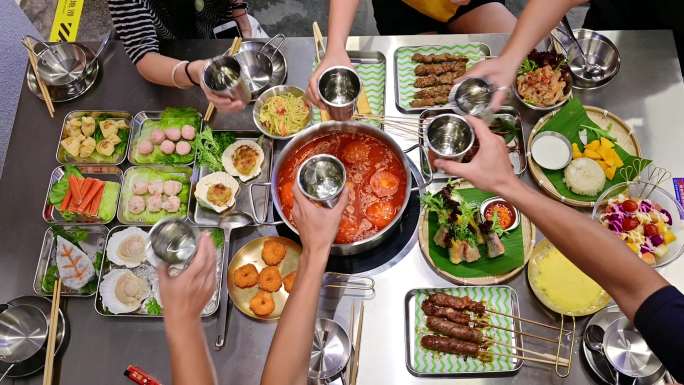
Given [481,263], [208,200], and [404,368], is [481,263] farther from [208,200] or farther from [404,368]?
[208,200]

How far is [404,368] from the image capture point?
8.45 ft

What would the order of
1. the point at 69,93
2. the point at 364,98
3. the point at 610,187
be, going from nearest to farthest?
the point at 610,187 → the point at 364,98 → the point at 69,93

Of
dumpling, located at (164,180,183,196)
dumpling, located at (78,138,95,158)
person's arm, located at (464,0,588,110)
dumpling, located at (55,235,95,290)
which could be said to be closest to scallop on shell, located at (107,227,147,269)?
dumpling, located at (55,235,95,290)

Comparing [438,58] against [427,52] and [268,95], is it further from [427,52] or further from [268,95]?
[268,95]

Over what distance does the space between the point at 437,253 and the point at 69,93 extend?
272 centimetres

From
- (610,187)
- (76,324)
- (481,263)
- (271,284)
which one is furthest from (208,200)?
(610,187)

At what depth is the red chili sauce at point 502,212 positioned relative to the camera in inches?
107

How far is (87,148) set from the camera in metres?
3.11

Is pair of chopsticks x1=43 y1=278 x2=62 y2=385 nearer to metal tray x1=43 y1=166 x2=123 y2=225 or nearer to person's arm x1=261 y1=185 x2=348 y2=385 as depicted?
metal tray x1=43 y1=166 x2=123 y2=225

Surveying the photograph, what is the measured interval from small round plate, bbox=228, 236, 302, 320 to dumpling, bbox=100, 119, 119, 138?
122 cm

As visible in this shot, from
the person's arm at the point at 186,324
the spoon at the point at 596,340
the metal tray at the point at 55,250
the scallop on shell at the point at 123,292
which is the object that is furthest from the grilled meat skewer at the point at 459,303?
the metal tray at the point at 55,250

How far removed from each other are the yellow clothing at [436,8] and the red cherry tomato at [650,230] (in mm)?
1941

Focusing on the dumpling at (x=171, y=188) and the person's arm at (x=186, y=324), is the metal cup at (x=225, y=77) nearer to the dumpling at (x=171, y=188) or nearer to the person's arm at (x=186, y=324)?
the dumpling at (x=171, y=188)

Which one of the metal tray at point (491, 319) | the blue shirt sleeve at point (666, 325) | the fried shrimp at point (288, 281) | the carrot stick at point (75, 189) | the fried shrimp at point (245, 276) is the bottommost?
the metal tray at point (491, 319)
